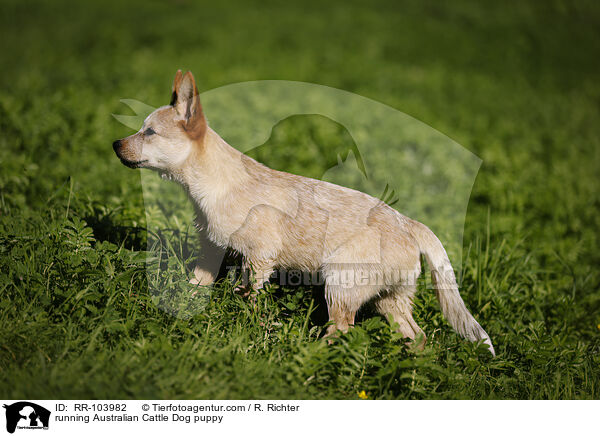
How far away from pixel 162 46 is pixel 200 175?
10.6 meters

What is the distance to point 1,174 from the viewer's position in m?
5.49

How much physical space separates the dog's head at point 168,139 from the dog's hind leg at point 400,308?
163 centimetres

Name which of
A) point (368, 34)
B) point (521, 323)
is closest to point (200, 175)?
point (521, 323)

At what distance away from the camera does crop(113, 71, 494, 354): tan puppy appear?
3566 millimetres

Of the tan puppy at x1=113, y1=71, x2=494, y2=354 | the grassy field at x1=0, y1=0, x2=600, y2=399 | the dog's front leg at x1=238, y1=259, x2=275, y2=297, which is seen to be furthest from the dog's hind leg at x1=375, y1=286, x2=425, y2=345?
the dog's front leg at x1=238, y1=259, x2=275, y2=297

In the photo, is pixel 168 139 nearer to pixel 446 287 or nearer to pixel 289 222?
pixel 289 222

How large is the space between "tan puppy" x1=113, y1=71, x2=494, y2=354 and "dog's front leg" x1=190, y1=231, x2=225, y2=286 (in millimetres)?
116

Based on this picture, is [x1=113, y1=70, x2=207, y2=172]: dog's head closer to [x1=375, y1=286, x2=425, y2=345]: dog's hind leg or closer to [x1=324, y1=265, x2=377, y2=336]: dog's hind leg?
[x1=324, y1=265, x2=377, y2=336]: dog's hind leg

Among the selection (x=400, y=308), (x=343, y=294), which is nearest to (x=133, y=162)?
(x=343, y=294)
